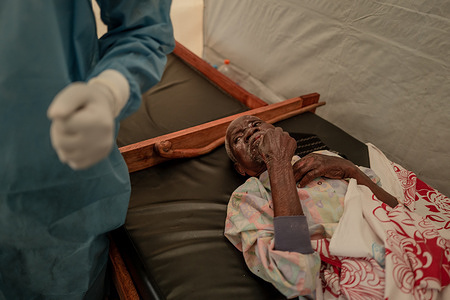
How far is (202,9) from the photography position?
277 centimetres

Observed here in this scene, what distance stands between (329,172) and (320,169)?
1.6 inches

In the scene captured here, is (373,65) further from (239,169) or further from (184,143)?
(184,143)

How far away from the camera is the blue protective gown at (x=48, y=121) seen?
0.61 meters

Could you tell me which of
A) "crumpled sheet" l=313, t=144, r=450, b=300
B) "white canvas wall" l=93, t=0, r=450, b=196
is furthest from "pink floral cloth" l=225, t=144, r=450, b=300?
"white canvas wall" l=93, t=0, r=450, b=196

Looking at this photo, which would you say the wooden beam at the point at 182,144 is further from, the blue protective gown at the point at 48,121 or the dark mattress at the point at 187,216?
the blue protective gown at the point at 48,121

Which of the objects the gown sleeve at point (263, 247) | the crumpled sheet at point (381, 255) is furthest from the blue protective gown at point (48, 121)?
the crumpled sheet at point (381, 255)

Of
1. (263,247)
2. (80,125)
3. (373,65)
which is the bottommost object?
(263,247)

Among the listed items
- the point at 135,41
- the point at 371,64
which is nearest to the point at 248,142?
the point at 135,41

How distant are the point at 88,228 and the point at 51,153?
277mm

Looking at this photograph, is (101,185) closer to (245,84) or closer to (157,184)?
(157,184)

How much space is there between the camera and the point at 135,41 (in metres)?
0.67

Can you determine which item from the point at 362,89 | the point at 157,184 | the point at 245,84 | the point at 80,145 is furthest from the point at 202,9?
the point at 80,145

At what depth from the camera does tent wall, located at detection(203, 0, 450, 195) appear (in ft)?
4.70

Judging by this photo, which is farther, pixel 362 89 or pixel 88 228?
pixel 362 89
